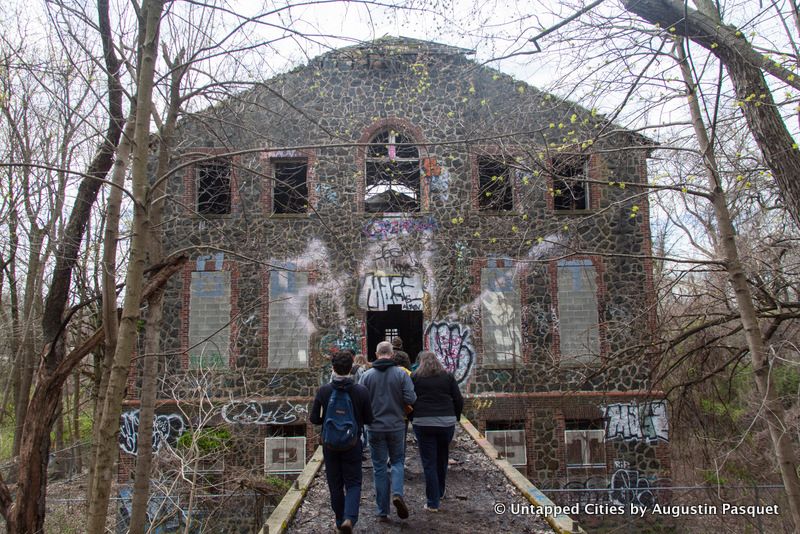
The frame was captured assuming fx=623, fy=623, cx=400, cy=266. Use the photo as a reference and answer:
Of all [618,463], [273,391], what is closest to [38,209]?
[273,391]

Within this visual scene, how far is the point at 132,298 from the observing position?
16.7 ft

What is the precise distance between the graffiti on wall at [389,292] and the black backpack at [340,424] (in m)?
9.88

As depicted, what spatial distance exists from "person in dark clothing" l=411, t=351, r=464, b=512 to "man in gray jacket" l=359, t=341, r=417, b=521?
1.15 ft

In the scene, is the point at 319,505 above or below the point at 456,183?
below

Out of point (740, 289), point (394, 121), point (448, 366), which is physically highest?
point (394, 121)

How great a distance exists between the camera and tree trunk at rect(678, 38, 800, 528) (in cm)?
653

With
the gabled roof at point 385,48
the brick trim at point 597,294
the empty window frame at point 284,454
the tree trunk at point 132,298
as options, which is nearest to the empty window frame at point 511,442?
the brick trim at point 597,294

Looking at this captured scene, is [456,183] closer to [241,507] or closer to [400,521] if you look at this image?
[241,507]

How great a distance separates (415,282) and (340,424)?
10.3 m

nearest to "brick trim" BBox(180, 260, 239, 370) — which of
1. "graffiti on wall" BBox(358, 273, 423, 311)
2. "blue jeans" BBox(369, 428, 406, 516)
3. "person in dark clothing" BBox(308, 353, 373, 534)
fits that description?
"graffiti on wall" BBox(358, 273, 423, 311)

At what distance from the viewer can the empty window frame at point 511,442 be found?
14.9 metres

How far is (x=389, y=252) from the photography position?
1591cm

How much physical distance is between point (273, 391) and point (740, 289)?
11045mm

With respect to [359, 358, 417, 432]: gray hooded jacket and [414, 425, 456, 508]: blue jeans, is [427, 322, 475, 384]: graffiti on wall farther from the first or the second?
[359, 358, 417, 432]: gray hooded jacket
